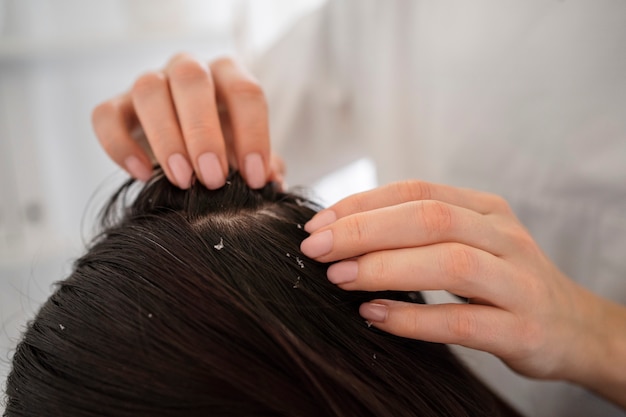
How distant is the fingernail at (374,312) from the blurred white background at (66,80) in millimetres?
900

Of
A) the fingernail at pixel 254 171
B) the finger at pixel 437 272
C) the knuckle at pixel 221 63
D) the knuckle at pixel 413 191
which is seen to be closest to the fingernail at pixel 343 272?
the finger at pixel 437 272

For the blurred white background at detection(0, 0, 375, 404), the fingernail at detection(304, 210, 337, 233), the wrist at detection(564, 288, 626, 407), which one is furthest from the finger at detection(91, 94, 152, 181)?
the blurred white background at detection(0, 0, 375, 404)

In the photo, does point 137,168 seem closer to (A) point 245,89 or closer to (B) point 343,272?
(A) point 245,89

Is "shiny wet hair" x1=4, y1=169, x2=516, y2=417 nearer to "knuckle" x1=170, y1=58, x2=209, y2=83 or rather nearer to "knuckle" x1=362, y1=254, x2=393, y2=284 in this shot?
"knuckle" x1=362, y1=254, x2=393, y2=284

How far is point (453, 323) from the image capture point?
0.48 meters


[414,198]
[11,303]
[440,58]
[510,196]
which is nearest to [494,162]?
[510,196]

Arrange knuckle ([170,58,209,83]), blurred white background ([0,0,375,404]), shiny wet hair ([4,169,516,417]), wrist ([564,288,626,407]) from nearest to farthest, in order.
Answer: shiny wet hair ([4,169,516,417]), wrist ([564,288,626,407]), knuckle ([170,58,209,83]), blurred white background ([0,0,375,404])

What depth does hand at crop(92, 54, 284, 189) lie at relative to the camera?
633 millimetres

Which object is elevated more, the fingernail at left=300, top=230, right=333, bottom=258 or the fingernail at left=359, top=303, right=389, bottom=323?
the fingernail at left=300, top=230, right=333, bottom=258

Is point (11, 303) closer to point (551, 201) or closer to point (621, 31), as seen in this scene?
point (551, 201)

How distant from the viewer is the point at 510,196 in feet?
2.66

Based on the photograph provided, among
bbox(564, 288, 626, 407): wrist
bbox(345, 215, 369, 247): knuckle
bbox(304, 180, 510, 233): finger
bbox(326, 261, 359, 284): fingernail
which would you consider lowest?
bbox(564, 288, 626, 407): wrist

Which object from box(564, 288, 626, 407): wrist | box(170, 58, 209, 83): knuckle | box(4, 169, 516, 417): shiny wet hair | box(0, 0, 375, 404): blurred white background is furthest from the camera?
box(0, 0, 375, 404): blurred white background

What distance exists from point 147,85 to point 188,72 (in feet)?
0.20
